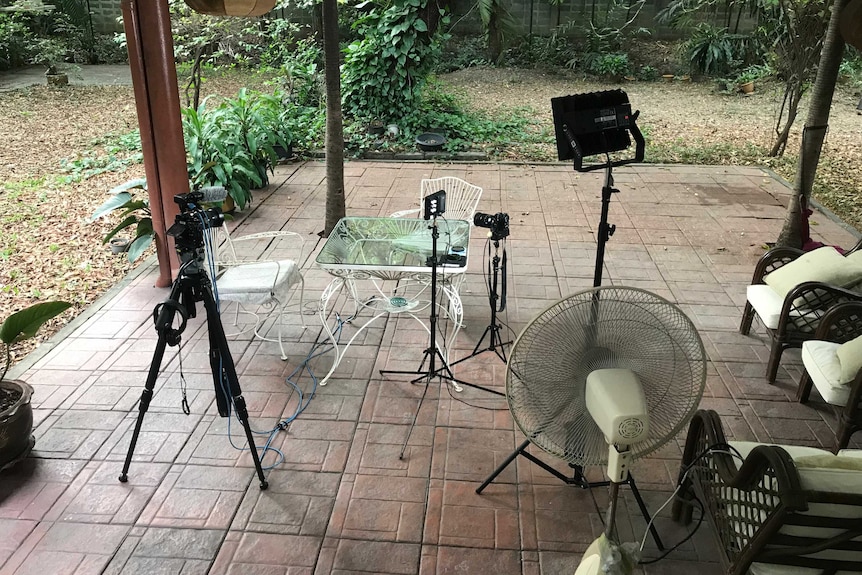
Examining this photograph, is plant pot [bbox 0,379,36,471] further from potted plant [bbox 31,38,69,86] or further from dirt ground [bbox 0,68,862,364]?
potted plant [bbox 31,38,69,86]

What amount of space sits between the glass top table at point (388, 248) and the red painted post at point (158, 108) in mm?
1312

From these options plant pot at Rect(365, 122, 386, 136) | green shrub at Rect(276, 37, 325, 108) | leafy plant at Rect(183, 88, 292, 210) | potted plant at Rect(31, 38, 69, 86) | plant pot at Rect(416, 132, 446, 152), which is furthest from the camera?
potted plant at Rect(31, 38, 69, 86)

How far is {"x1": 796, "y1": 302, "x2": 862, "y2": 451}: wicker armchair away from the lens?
101 inches

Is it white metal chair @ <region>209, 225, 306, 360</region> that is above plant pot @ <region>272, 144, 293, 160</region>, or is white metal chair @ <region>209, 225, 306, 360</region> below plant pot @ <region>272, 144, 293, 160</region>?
below

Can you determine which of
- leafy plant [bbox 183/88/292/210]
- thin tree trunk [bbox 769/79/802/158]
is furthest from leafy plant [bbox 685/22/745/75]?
leafy plant [bbox 183/88/292/210]

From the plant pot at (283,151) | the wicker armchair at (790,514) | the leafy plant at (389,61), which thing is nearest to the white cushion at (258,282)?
the wicker armchair at (790,514)

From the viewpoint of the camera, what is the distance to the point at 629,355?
203cm

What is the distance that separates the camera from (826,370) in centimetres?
273

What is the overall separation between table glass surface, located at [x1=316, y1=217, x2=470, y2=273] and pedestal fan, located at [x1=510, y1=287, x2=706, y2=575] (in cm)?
126

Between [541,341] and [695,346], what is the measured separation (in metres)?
0.50

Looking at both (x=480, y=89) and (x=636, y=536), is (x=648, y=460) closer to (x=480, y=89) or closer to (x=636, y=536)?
(x=636, y=536)

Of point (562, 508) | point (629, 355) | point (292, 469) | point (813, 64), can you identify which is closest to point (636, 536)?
point (562, 508)

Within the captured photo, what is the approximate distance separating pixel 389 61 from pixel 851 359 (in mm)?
6537

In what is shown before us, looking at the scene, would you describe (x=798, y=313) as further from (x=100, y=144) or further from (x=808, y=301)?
(x=100, y=144)
